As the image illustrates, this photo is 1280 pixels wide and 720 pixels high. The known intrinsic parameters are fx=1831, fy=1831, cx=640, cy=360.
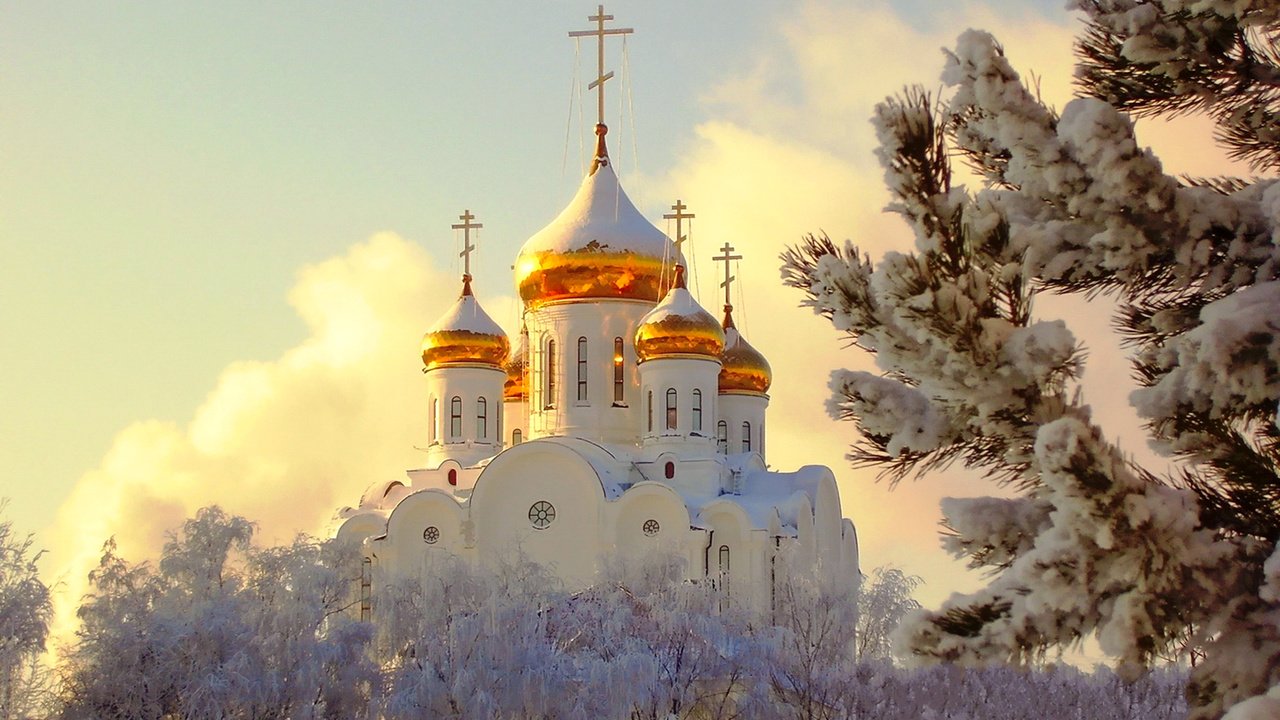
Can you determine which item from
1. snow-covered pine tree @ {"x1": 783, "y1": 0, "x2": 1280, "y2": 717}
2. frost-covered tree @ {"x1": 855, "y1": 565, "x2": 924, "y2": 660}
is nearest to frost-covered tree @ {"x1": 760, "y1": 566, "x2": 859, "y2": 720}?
frost-covered tree @ {"x1": 855, "y1": 565, "x2": 924, "y2": 660}

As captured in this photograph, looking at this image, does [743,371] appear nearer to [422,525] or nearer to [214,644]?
Answer: [422,525]

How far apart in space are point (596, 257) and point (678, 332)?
2931mm

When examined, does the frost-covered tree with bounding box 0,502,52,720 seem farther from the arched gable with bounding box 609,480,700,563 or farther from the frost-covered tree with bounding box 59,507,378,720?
the arched gable with bounding box 609,480,700,563

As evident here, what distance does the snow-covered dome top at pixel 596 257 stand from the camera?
32.2m

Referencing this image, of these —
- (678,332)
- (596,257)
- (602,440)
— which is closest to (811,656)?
(678,332)

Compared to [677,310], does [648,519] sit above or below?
below

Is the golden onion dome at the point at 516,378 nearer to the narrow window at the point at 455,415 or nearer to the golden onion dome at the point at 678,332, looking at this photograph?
the narrow window at the point at 455,415

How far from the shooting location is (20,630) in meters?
18.0

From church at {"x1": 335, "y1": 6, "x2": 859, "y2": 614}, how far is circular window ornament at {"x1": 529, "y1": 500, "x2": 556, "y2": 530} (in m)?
0.02

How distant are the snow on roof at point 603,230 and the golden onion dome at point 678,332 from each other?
2219 mm

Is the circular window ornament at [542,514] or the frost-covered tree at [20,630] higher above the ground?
the circular window ornament at [542,514]

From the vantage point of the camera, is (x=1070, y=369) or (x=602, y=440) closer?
(x=1070, y=369)

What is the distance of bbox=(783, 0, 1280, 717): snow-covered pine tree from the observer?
5531 millimetres

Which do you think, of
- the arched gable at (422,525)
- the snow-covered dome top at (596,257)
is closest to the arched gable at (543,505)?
the arched gable at (422,525)
